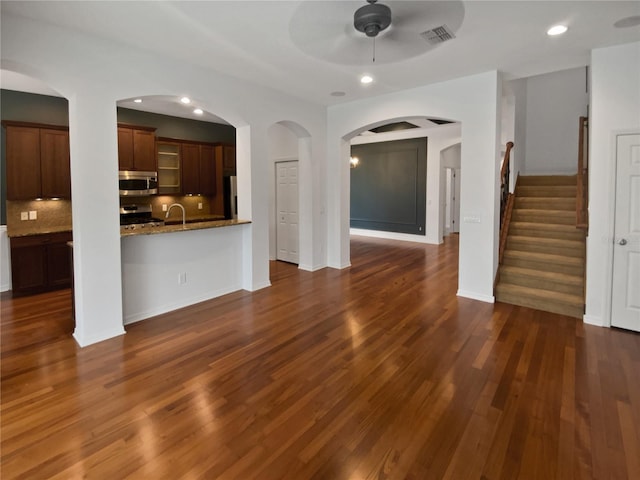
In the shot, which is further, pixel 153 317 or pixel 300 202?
pixel 300 202

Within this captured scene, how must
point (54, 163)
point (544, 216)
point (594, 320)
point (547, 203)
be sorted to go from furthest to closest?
1. point (547, 203)
2. point (544, 216)
3. point (54, 163)
4. point (594, 320)

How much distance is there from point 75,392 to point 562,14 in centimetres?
495

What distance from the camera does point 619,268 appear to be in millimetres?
3811

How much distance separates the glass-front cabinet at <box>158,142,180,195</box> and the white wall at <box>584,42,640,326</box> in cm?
661

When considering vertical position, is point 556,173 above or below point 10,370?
above

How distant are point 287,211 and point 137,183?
8.93 feet

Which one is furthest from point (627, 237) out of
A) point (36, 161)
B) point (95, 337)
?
point (36, 161)

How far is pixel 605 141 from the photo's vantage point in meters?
3.80

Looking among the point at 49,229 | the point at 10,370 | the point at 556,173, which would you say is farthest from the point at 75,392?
the point at 556,173

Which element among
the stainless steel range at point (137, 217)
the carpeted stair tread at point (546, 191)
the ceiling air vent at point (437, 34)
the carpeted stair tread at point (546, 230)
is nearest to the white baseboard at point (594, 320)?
the carpeted stair tread at point (546, 230)

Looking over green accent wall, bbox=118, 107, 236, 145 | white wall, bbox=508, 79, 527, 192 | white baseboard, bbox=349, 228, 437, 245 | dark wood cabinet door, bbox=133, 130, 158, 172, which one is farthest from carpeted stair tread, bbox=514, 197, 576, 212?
dark wood cabinet door, bbox=133, 130, 158, 172

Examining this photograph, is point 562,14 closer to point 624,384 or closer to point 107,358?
point 624,384

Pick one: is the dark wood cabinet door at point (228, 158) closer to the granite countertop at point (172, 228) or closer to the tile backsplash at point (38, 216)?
the tile backsplash at point (38, 216)

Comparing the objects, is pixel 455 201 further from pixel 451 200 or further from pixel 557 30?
pixel 557 30
